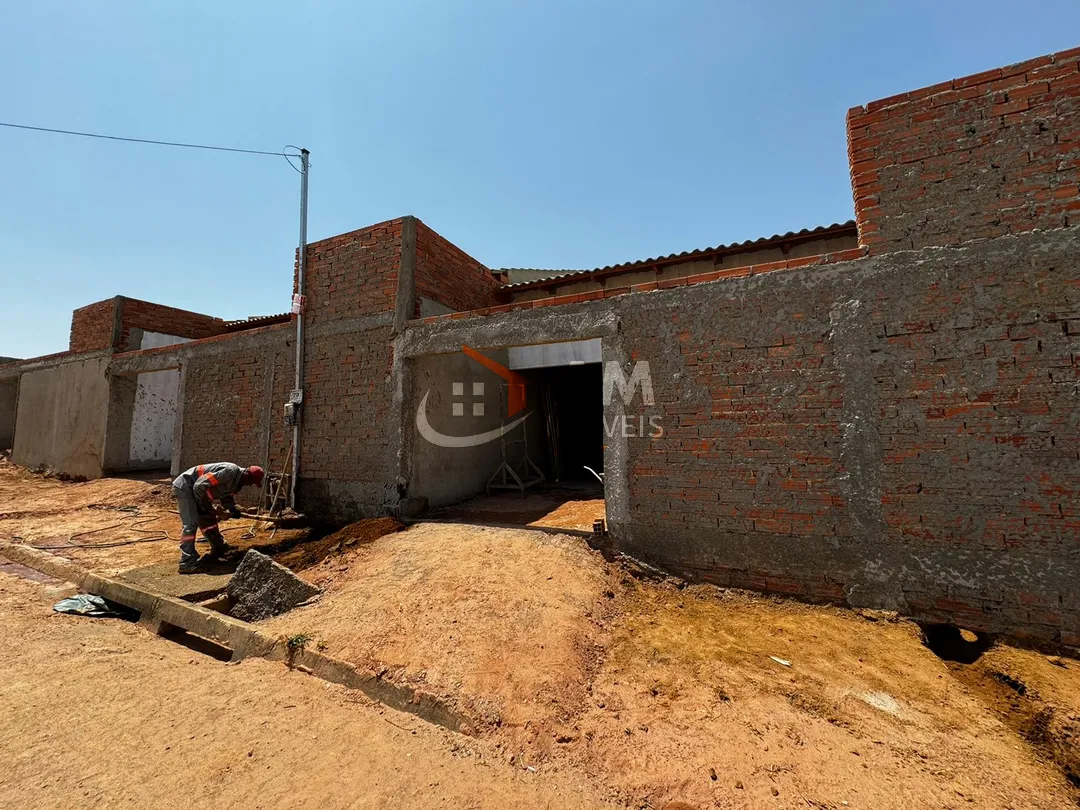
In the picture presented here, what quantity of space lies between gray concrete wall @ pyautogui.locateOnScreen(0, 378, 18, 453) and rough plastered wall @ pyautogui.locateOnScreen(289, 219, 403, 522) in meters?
14.5

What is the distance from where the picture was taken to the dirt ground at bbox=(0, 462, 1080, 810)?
→ 218 cm

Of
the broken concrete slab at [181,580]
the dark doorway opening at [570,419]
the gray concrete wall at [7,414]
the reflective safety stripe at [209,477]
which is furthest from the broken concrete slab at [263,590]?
the gray concrete wall at [7,414]

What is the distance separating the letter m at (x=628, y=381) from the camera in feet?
15.0

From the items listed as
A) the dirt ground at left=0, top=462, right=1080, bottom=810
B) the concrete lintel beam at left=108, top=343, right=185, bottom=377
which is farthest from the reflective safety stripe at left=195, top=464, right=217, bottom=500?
the concrete lintel beam at left=108, top=343, right=185, bottom=377

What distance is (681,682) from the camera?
9.51 ft

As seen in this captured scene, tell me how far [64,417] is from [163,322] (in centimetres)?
315

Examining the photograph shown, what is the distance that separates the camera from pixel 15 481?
1002 centimetres

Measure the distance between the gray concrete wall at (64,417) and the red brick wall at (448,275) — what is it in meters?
8.58

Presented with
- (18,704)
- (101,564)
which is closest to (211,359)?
(101,564)

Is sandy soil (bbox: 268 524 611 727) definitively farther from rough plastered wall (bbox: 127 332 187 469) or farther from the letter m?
rough plastered wall (bbox: 127 332 187 469)

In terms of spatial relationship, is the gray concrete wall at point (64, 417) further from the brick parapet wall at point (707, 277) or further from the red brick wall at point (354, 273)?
the brick parapet wall at point (707, 277)

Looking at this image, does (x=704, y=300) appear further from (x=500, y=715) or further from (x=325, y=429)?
(x=325, y=429)

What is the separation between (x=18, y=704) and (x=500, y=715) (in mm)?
3042

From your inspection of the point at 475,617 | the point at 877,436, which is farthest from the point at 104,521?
the point at 877,436
